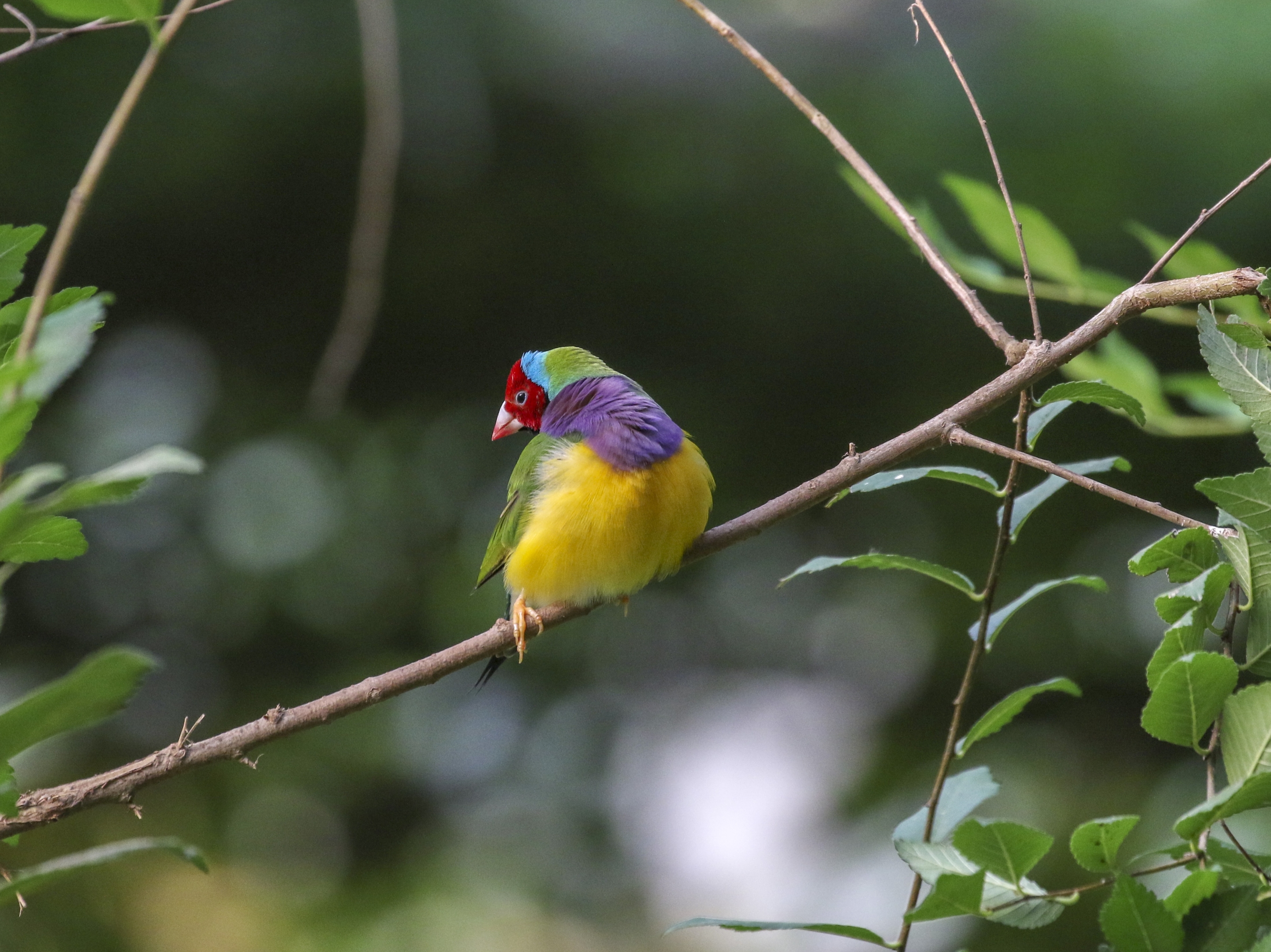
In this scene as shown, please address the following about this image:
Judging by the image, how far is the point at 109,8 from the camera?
63 cm

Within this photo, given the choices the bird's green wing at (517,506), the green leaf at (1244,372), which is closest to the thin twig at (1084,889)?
the green leaf at (1244,372)

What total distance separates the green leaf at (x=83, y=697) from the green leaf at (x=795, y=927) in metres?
0.51

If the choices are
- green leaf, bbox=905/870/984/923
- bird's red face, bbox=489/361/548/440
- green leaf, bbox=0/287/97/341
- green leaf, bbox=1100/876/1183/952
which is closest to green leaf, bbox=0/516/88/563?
green leaf, bbox=0/287/97/341

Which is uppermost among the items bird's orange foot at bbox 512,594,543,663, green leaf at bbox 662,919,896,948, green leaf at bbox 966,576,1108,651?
green leaf at bbox 966,576,1108,651

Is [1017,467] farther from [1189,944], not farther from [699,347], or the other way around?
[699,347]

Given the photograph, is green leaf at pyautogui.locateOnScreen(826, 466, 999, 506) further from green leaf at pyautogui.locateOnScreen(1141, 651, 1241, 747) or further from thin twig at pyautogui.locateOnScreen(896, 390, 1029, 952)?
green leaf at pyautogui.locateOnScreen(1141, 651, 1241, 747)

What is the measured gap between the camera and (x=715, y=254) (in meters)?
3.61

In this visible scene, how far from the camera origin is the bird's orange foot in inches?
66.6

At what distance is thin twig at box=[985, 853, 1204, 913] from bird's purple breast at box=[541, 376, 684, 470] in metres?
1.04

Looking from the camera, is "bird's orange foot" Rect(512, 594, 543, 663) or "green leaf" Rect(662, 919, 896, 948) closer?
"green leaf" Rect(662, 919, 896, 948)

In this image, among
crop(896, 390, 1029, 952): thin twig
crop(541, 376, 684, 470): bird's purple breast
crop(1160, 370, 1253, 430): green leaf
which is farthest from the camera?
crop(541, 376, 684, 470): bird's purple breast

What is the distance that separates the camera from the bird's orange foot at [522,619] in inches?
66.6

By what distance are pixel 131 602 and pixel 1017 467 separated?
3.57 m

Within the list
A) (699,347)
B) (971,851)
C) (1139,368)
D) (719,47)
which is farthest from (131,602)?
(971,851)
